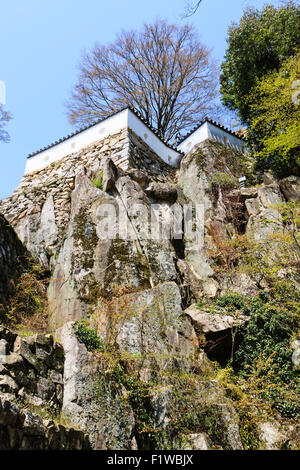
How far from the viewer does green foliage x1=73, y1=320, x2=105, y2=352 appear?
20.7 ft

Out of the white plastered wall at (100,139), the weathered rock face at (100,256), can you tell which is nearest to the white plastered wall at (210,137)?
the white plastered wall at (100,139)

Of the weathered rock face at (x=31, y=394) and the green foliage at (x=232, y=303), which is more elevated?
the green foliage at (x=232, y=303)

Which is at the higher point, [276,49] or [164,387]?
[276,49]

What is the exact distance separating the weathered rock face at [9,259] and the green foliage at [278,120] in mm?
9648

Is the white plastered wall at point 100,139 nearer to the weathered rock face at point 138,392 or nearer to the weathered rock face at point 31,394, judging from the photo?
the weathered rock face at point 138,392

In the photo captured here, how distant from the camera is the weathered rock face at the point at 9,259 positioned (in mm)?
8573

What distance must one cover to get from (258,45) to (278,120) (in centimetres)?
452

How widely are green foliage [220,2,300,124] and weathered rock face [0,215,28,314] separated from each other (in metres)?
11.1

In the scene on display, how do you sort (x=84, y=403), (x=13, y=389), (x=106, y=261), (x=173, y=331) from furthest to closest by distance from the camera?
1. (x=106, y=261)
2. (x=173, y=331)
3. (x=84, y=403)
4. (x=13, y=389)

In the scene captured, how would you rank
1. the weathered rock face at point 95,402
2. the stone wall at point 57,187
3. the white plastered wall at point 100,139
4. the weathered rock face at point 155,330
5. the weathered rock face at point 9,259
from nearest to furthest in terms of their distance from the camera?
1. the weathered rock face at point 95,402
2. the weathered rock face at point 155,330
3. the weathered rock face at point 9,259
4. the stone wall at point 57,187
5. the white plastered wall at point 100,139

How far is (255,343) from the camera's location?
7.77 meters
